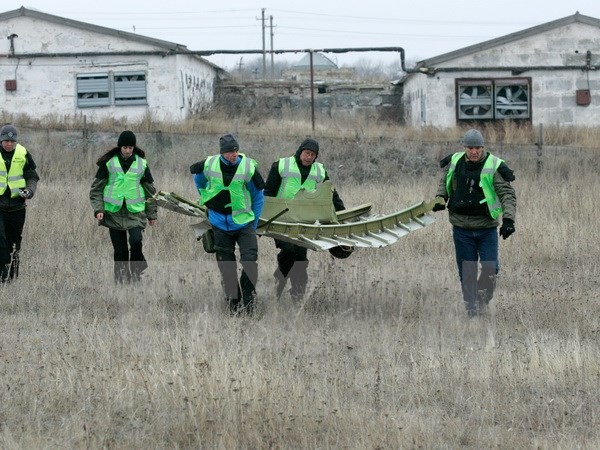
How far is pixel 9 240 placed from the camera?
12148 mm

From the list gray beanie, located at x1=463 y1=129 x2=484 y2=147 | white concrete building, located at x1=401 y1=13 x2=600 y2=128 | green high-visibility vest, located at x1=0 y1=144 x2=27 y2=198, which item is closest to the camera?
gray beanie, located at x1=463 y1=129 x2=484 y2=147

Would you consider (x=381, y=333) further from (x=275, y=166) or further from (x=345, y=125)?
(x=345, y=125)

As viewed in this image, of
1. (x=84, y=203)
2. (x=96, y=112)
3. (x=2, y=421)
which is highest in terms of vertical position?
(x=96, y=112)

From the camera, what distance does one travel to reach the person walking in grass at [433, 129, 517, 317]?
1028cm

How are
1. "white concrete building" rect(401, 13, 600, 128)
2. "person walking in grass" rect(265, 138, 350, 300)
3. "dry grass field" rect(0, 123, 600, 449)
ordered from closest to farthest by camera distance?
"dry grass field" rect(0, 123, 600, 449) → "person walking in grass" rect(265, 138, 350, 300) → "white concrete building" rect(401, 13, 600, 128)

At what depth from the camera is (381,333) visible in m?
9.40

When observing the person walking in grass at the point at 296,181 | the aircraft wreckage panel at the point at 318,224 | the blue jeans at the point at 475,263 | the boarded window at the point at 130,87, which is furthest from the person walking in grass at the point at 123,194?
the boarded window at the point at 130,87

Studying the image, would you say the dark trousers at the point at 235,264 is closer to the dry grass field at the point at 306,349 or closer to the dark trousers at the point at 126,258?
the dry grass field at the point at 306,349

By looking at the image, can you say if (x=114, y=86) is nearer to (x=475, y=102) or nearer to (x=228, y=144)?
(x=475, y=102)

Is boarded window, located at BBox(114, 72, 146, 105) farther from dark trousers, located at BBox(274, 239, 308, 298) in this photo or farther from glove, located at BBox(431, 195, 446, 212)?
glove, located at BBox(431, 195, 446, 212)

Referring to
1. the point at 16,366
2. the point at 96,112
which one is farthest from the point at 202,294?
A: the point at 96,112

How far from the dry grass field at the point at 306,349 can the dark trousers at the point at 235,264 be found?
0.28 meters

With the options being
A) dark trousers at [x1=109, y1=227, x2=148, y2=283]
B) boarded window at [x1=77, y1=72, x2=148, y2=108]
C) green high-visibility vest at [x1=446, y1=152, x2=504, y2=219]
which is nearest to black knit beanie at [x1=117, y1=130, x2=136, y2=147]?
dark trousers at [x1=109, y1=227, x2=148, y2=283]

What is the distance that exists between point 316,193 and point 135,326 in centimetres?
235
